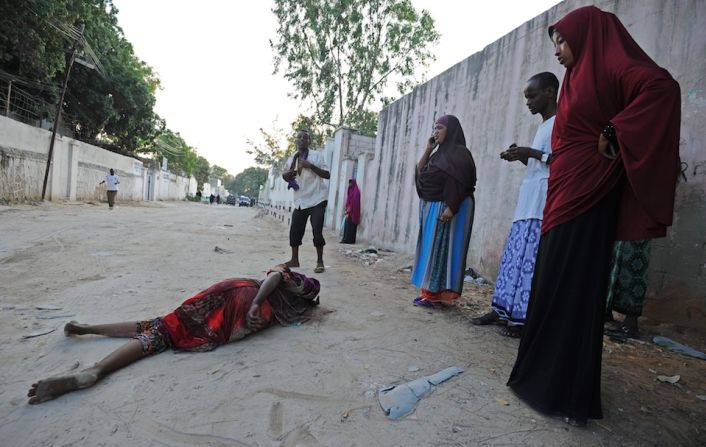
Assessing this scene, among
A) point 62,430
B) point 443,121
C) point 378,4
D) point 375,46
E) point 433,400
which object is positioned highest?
point 378,4

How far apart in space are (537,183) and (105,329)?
3019 mm

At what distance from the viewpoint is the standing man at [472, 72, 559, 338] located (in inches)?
107

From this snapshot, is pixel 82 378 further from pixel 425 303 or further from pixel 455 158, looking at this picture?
pixel 455 158

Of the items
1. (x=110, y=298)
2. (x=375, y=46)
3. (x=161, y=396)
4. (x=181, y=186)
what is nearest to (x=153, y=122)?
(x=375, y=46)

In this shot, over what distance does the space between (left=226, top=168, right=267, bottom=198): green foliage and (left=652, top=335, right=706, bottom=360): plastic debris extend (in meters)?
80.8

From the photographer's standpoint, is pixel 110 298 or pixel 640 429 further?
pixel 110 298

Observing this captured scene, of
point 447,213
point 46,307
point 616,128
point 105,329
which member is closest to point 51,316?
point 46,307

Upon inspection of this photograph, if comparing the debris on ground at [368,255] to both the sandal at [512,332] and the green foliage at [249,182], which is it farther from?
the green foliage at [249,182]

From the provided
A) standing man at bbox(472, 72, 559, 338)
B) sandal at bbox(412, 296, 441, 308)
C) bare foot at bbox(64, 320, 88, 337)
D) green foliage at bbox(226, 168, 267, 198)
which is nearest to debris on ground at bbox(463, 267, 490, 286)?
sandal at bbox(412, 296, 441, 308)

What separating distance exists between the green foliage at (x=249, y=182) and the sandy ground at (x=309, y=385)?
79.9 meters

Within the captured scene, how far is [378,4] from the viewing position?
20.1 m

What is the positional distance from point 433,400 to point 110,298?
9.13 feet

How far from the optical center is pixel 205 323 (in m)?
2.43

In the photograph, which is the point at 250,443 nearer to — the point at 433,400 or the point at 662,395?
the point at 433,400
